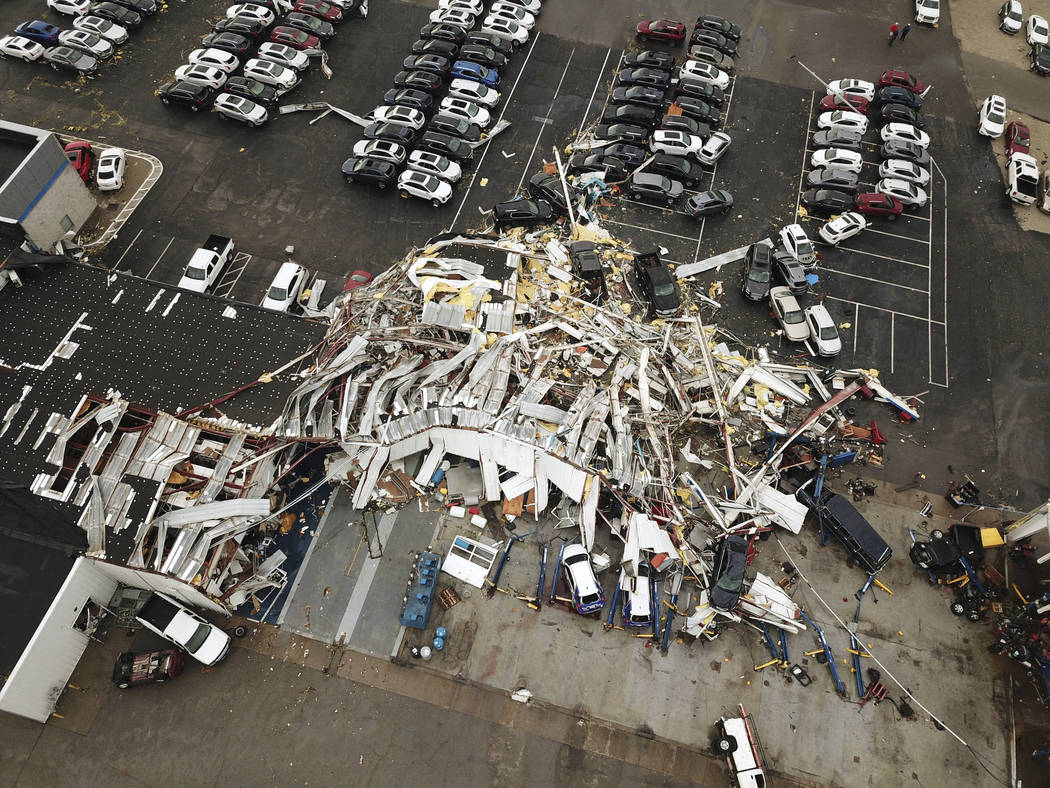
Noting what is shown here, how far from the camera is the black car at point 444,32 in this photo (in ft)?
142

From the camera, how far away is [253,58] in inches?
1666

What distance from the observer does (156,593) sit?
84.4 feet

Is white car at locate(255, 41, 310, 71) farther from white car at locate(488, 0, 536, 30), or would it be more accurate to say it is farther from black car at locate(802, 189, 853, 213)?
black car at locate(802, 189, 853, 213)

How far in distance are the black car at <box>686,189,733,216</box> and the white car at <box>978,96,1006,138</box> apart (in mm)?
17600

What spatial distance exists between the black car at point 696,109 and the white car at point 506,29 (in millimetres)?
11132

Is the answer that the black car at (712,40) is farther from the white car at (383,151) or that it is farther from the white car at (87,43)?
the white car at (87,43)

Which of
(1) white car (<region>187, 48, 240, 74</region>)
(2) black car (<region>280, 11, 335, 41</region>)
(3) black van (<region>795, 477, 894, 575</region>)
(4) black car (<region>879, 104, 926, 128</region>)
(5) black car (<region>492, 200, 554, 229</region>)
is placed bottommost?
(3) black van (<region>795, 477, 894, 575</region>)

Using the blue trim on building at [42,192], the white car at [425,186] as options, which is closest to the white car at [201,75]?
the blue trim on building at [42,192]

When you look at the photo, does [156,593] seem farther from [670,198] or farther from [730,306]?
[670,198]

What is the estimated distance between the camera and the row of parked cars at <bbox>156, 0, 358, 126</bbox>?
4022 centimetres

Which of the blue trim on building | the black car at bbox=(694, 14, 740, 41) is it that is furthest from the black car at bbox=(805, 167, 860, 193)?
the blue trim on building

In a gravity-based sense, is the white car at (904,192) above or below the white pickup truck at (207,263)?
above

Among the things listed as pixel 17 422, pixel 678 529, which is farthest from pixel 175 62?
pixel 678 529

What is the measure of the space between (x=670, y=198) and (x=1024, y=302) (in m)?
19.0
